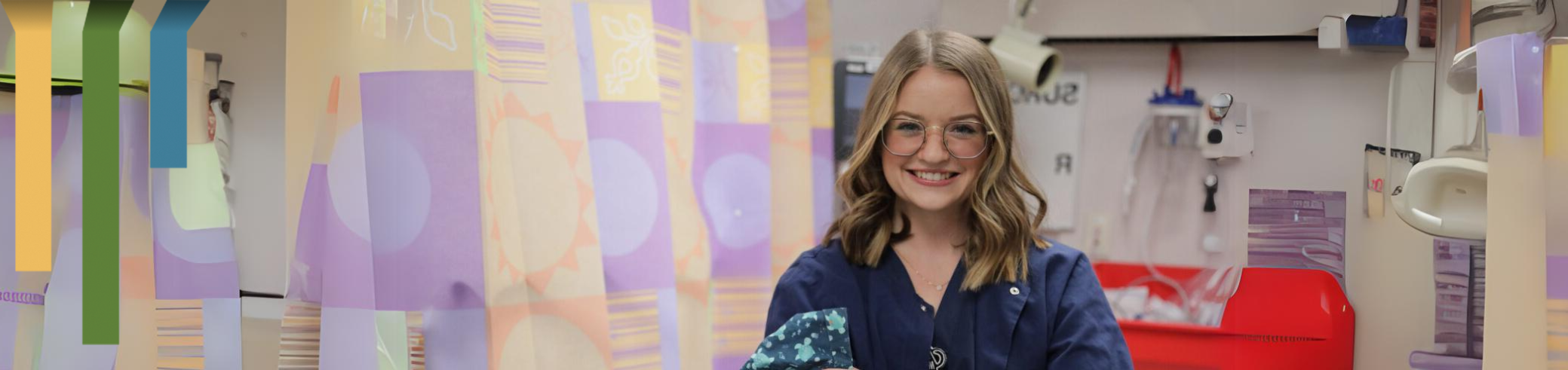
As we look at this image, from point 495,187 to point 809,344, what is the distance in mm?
448

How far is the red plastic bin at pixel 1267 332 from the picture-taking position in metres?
2.11

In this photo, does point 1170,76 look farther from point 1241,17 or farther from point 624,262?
point 624,262

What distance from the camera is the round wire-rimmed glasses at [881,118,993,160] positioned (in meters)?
1.05

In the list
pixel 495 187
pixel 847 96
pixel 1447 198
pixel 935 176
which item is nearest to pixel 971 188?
pixel 935 176

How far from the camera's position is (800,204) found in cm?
204

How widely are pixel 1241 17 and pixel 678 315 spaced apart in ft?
4.08

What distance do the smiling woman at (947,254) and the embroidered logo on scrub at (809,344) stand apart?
5 centimetres

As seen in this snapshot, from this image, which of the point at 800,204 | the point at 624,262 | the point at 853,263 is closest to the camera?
Answer: the point at 853,263

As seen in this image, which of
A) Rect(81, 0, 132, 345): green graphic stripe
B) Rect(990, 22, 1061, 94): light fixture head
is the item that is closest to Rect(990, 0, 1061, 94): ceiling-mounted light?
Rect(990, 22, 1061, 94): light fixture head

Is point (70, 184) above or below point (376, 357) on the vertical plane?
above

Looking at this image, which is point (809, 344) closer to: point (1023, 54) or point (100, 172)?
point (100, 172)

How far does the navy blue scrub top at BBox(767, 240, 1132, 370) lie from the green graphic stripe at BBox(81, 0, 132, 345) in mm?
587

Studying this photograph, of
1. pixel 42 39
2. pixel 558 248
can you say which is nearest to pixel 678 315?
pixel 558 248

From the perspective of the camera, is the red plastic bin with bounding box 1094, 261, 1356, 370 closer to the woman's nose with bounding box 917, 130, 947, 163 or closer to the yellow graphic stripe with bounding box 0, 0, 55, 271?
the woman's nose with bounding box 917, 130, 947, 163
